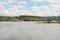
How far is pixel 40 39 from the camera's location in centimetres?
1384

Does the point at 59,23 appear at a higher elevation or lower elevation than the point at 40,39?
lower

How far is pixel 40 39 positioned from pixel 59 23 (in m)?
31.7

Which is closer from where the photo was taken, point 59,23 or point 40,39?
point 40,39

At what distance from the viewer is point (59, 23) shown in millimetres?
44781
